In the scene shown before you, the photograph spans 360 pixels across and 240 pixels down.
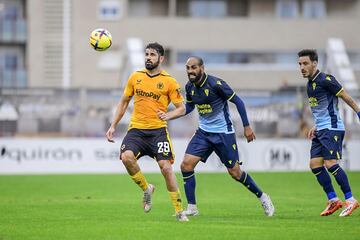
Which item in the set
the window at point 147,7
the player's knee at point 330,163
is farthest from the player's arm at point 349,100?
the window at point 147,7

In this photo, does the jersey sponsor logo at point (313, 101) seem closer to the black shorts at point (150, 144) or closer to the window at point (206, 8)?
the black shorts at point (150, 144)

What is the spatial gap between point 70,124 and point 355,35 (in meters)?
28.8

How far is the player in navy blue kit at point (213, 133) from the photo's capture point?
14.4 metres

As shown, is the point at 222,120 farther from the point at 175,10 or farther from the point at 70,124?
the point at 175,10

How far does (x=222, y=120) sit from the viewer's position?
48.4ft

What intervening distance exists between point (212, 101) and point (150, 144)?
124cm

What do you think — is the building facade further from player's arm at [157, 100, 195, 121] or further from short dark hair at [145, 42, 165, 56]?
short dark hair at [145, 42, 165, 56]

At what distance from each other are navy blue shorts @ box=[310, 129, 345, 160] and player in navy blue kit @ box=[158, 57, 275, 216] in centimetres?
107

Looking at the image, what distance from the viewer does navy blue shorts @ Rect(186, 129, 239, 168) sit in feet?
48.0

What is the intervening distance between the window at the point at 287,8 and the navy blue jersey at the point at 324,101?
40.8 m

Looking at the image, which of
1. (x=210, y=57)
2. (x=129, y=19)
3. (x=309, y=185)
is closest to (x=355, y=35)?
(x=210, y=57)

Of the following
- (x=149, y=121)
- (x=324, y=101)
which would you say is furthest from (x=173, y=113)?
(x=324, y=101)

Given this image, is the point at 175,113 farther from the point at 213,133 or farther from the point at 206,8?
the point at 206,8

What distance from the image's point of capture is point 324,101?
14719 mm
